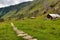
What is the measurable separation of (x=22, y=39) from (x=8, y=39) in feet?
9.27

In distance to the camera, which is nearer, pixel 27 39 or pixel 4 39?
pixel 27 39

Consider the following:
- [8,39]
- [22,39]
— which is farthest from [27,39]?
[8,39]

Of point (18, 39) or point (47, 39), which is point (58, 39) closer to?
point (47, 39)

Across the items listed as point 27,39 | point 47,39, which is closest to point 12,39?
point 27,39

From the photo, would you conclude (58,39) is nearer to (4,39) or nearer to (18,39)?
(18,39)

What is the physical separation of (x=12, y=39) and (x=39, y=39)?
478 cm

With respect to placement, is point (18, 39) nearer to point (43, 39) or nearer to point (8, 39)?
point (8, 39)

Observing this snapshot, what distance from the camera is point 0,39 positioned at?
1342 inches

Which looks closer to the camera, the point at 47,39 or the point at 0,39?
the point at 47,39

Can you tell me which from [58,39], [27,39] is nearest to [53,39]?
[58,39]

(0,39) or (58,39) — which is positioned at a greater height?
(0,39)

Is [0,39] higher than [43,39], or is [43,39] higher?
[0,39]

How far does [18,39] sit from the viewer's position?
32750 millimetres

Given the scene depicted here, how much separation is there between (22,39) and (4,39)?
3.54m
